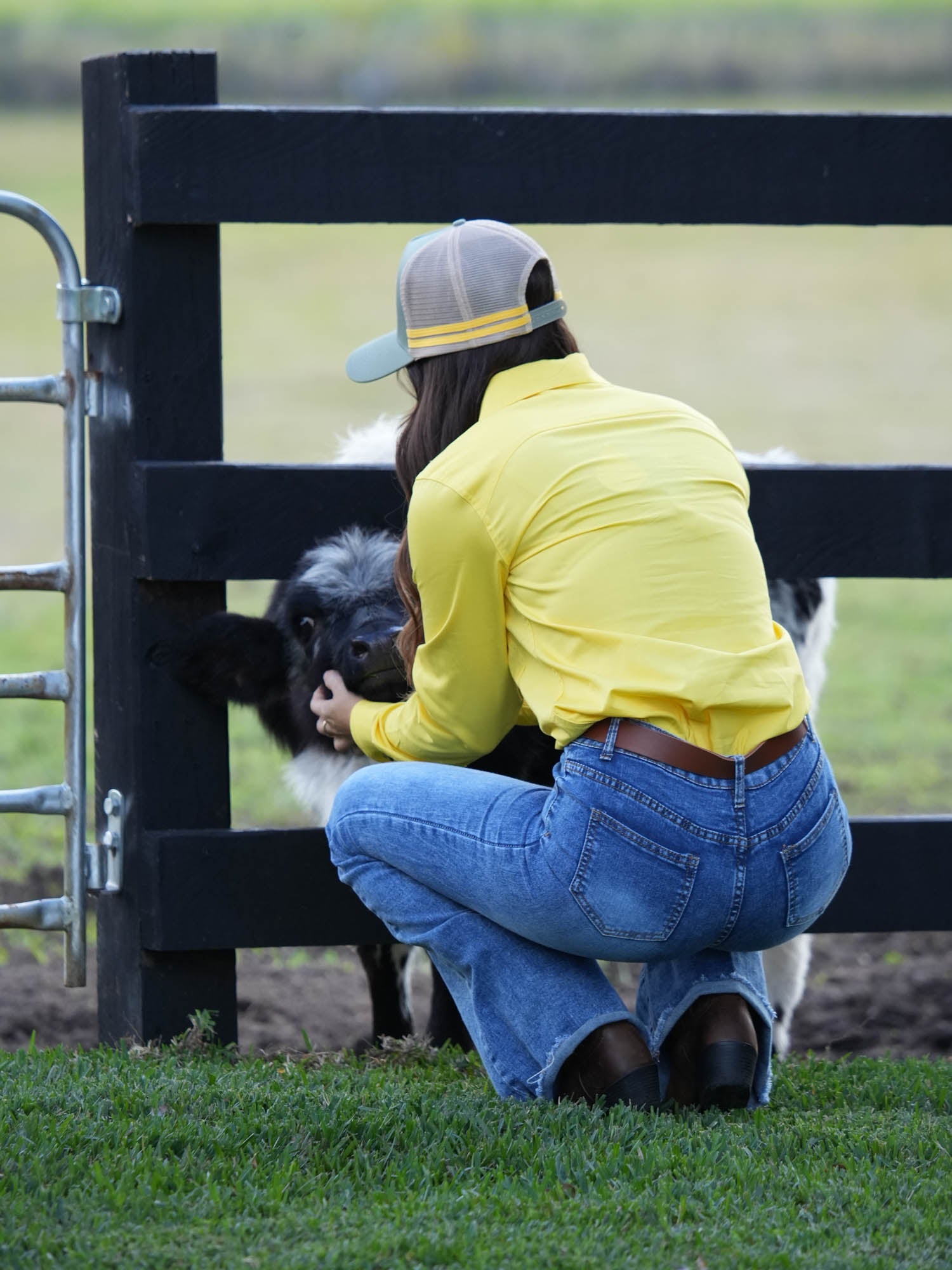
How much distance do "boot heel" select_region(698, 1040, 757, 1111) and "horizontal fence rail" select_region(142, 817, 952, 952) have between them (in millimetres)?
665

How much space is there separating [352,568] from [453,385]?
0.85 meters

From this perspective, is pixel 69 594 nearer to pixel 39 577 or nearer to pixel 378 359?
pixel 39 577

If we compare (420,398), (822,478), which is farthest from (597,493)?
(822,478)

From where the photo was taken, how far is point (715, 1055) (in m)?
2.98

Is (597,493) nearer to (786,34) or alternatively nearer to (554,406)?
(554,406)

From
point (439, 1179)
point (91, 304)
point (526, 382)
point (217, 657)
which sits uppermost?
point (91, 304)

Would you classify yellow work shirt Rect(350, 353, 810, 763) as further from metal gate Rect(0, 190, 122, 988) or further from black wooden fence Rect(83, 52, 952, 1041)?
metal gate Rect(0, 190, 122, 988)

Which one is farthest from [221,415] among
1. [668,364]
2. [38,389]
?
[668,364]

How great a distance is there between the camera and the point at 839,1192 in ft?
8.18

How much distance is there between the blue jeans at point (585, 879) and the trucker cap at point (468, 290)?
0.79 meters

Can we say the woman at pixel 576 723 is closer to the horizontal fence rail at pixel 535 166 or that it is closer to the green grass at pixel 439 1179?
the green grass at pixel 439 1179

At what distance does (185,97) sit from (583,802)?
1.80 meters

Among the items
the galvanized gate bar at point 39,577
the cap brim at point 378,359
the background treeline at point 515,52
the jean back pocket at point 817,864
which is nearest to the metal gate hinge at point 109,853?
the galvanized gate bar at point 39,577

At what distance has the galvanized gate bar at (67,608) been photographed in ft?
11.5
